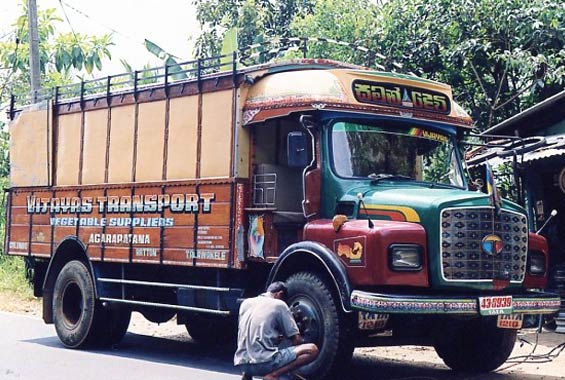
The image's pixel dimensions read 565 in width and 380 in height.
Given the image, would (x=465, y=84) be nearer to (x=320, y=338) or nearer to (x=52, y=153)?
(x=52, y=153)

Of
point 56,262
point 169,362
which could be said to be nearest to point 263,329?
point 169,362

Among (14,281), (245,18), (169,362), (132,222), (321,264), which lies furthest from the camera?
(245,18)

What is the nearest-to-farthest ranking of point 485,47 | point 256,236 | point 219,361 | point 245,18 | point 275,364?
1. point 275,364
2. point 256,236
3. point 219,361
4. point 485,47
5. point 245,18

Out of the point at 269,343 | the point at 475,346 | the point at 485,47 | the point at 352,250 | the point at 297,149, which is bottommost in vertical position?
the point at 475,346

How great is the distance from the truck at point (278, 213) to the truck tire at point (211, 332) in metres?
0.03

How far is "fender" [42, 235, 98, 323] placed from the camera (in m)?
12.5

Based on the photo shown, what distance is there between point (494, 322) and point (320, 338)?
5.35 feet

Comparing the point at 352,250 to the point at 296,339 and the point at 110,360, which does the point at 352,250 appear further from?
the point at 110,360

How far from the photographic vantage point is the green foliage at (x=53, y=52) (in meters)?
26.0

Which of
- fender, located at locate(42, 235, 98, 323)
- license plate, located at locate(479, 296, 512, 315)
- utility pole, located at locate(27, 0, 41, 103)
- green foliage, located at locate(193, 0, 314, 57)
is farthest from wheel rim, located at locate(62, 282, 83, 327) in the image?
green foliage, located at locate(193, 0, 314, 57)

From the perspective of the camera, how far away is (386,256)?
8078mm

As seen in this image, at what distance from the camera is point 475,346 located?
9.86 m

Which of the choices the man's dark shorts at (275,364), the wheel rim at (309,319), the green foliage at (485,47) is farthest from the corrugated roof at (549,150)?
the man's dark shorts at (275,364)

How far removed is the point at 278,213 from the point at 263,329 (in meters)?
2.12
